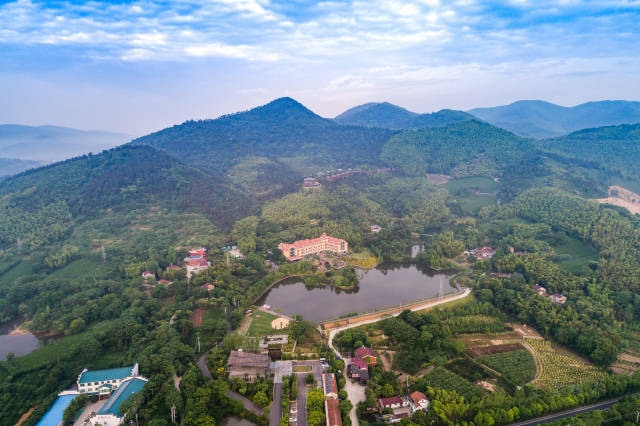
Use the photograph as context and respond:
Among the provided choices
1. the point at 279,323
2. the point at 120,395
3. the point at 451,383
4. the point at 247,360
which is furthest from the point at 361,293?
the point at 120,395

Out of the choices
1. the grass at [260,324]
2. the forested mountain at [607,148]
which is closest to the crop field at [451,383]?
the grass at [260,324]

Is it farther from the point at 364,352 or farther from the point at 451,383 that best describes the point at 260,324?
the point at 451,383

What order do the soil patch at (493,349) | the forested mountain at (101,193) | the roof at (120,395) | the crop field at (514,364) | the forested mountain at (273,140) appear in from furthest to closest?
1. the forested mountain at (273,140)
2. the forested mountain at (101,193)
3. the soil patch at (493,349)
4. the crop field at (514,364)
5. the roof at (120,395)

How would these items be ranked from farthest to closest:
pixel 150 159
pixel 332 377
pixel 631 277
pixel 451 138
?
pixel 451 138 → pixel 150 159 → pixel 631 277 → pixel 332 377

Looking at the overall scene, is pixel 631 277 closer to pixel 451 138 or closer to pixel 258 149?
pixel 451 138

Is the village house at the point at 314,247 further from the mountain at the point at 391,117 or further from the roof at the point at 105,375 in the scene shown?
the mountain at the point at 391,117

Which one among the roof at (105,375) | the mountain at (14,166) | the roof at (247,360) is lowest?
the roof at (247,360)

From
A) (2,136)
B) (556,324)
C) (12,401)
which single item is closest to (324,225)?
(556,324)
